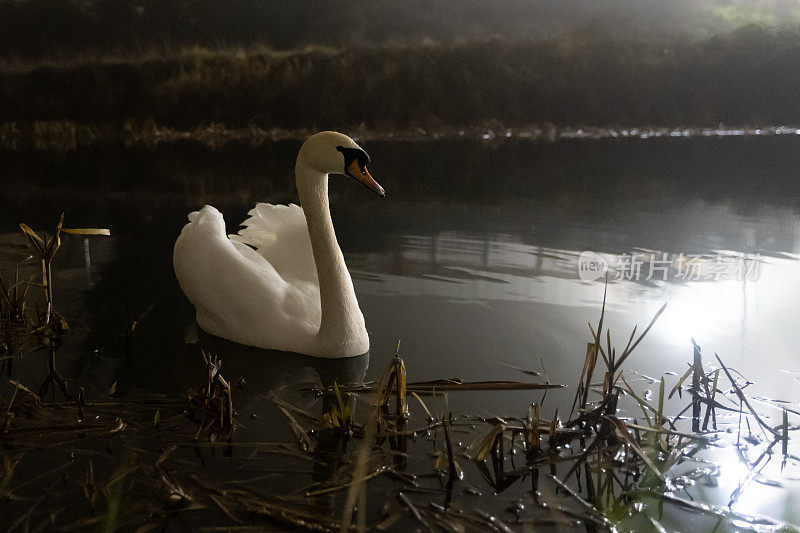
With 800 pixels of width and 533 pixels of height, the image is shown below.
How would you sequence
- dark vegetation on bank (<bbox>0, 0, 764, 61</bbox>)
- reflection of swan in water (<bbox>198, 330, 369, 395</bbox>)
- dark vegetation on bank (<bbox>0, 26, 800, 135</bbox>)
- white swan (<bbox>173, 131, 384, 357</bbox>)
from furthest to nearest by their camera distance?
dark vegetation on bank (<bbox>0, 26, 800, 135</bbox>) < dark vegetation on bank (<bbox>0, 0, 764, 61</bbox>) < white swan (<bbox>173, 131, 384, 357</bbox>) < reflection of swan in water (<bbox>198, 330, 369, 395</bbox>)

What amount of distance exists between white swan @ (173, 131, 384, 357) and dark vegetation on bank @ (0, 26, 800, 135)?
1569cm

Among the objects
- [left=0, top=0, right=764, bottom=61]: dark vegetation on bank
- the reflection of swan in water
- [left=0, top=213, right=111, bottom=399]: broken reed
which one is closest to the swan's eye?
the reflection of swan in water

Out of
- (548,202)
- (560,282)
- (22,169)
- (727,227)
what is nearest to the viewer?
(560,282)

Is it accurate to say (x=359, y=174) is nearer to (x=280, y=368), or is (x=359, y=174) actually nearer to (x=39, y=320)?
(x=280, y=368)

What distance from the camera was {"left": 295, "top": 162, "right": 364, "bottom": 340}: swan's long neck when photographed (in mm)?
3045

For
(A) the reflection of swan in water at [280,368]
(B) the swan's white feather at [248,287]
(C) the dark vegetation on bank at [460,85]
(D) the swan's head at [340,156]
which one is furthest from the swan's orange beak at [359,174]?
(C) the dark vegetation on bank at [460,85]

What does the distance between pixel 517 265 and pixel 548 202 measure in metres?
3.40

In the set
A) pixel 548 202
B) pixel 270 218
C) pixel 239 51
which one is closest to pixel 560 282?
pixel 270 218

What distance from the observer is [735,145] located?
1692cm

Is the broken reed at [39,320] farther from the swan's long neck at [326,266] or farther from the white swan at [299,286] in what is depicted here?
the swan's long neck at [326,266]

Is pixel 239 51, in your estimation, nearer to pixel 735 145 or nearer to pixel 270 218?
pixel 735 145

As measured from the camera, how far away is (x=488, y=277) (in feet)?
15.1

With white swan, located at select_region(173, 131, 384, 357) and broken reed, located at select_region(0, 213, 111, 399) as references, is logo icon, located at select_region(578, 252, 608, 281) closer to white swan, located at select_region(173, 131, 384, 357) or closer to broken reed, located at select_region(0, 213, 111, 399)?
white swan, located at select_region(173, 131, 384, 357)

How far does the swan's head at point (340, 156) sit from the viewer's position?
297cm
